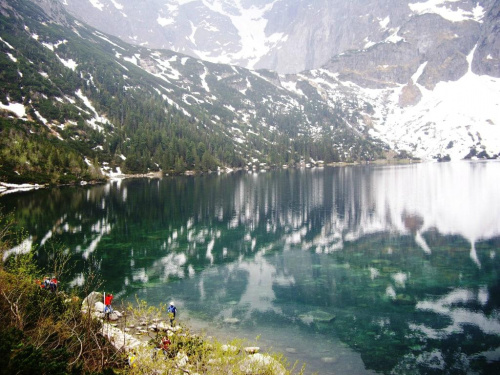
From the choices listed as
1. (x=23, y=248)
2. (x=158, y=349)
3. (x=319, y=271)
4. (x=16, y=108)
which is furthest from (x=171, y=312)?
(x=16, y=108)

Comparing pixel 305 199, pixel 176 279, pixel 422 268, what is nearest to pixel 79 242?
pixel 176 279

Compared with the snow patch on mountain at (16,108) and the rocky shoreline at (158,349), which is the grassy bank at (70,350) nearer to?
the rocky shoreline at (158,349)

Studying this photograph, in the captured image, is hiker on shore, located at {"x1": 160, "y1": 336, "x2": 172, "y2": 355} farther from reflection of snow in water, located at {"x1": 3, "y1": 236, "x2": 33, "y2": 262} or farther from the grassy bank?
reflection of snow in water, located at {"x1": 3, "y1": 236, "x2": 33, "y2": 262}

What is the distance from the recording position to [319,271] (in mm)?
35219

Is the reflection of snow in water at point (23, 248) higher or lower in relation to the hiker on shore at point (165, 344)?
higher

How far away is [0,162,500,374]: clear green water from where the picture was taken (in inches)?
819

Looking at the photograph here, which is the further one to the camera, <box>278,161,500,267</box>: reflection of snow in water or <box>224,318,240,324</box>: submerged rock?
<box>278,161,500,267</box>: reflection of snow in water

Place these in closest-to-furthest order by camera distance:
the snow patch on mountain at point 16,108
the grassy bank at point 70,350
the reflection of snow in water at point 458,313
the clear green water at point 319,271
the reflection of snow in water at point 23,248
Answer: the grassy bank at point 70,350
the clear green water at point 319,271
the reflection of snow in water at point 458,313
the reflection of snow in water at point 23,248
the snow patch on mountain at point 16,108

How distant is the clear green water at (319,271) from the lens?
20.8 m

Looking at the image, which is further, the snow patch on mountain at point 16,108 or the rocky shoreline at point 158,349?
the snow patch on mountain at point 16,108

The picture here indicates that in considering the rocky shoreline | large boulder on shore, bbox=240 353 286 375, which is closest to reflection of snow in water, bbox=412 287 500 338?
large boulder on shore, bbox=240 353 286 375

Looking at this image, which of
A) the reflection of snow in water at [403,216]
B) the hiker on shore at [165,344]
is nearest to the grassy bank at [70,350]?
the hiker on shore at [165,344]

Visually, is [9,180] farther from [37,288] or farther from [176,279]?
[37,288]

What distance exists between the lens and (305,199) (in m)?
86.4
